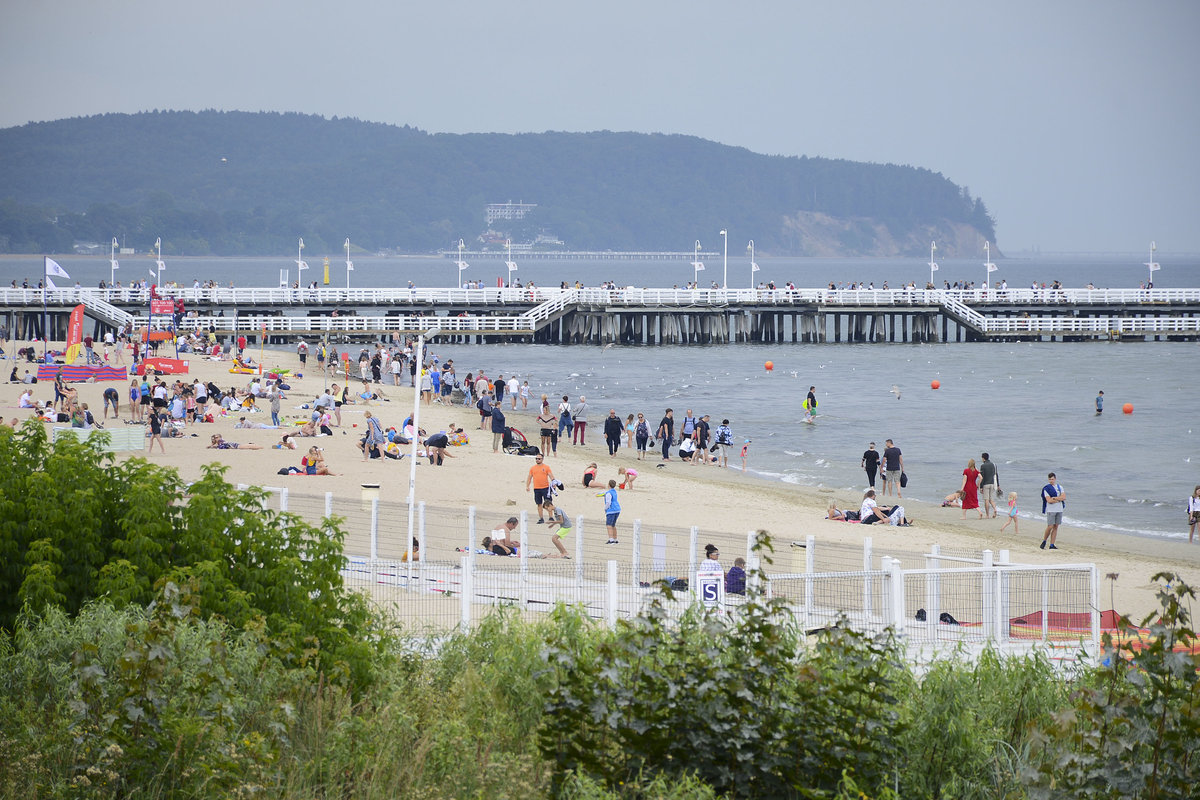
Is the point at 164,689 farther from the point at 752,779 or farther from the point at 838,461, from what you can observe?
the point at 838,461

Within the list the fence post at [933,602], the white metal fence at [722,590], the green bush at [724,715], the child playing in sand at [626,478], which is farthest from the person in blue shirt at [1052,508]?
the green bush at [724,715]

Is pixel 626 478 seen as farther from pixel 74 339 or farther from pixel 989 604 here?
pixel 74 339

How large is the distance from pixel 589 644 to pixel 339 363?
4048cm

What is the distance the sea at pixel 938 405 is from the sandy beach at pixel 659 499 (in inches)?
85.9

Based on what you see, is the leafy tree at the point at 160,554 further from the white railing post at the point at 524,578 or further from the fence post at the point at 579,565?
the fence post at the point at 579,565

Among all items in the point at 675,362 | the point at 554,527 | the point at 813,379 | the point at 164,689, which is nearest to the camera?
the point at 164,689

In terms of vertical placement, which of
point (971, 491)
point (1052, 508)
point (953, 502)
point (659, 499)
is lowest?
point (953, 502)

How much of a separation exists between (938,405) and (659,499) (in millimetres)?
25899

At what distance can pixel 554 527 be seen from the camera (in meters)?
17.1

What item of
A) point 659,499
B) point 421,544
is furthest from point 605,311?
point 421,544

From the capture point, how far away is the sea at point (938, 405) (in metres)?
30.0

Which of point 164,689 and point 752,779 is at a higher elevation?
point 164,689

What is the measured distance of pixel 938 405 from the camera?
46406 millimetres

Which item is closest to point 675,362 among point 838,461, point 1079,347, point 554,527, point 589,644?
point 1079,347
